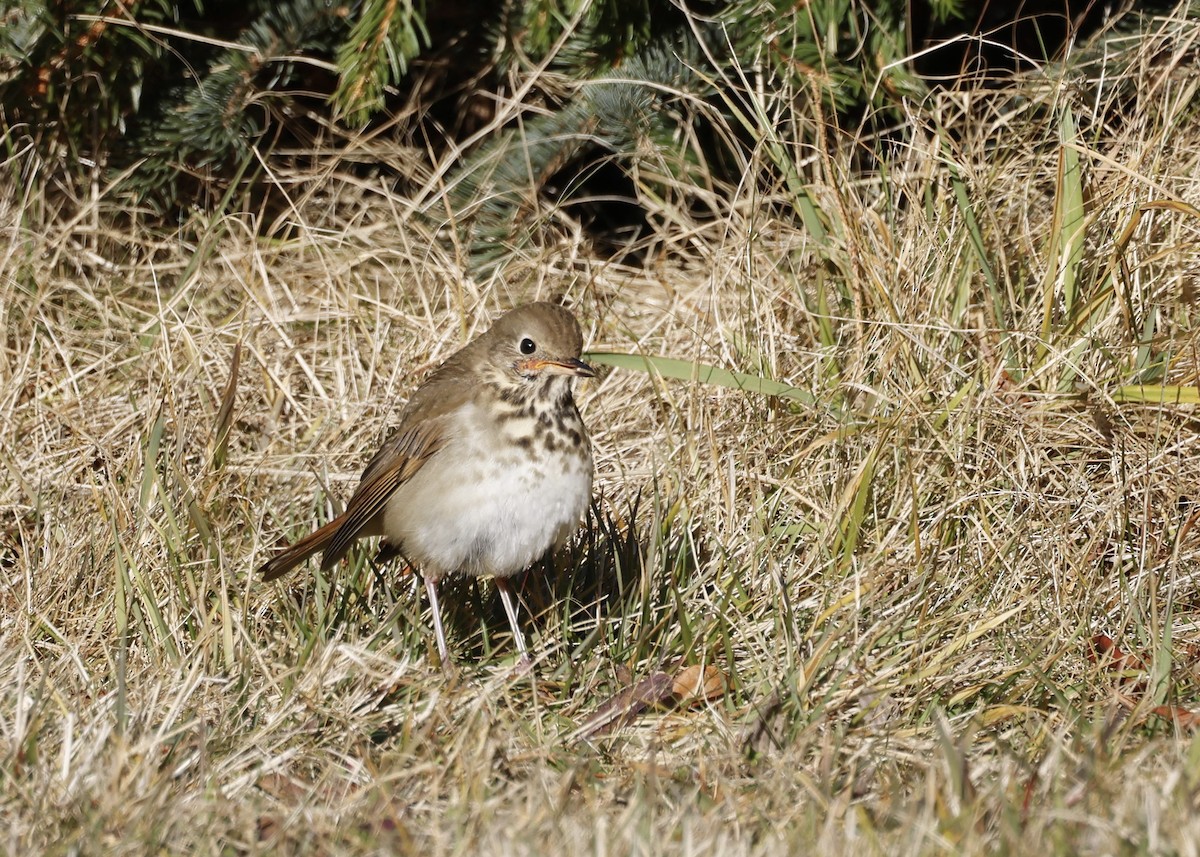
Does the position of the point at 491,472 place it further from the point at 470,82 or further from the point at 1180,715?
the point at 470,82

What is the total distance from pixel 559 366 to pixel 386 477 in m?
0.46

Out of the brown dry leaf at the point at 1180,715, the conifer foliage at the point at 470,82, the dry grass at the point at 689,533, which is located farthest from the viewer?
the conifer foliage at the point at 470,82

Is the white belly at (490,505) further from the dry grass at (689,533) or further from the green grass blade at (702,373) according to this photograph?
the green grass blade at (702,373)

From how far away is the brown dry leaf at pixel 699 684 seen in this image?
2922mm

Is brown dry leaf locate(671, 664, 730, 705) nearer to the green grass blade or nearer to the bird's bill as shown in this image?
the bird's bill

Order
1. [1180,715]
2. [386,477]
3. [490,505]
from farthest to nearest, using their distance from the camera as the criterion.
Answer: [386,477], [490,505], [1180,715]

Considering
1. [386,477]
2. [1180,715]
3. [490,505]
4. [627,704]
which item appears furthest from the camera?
[386,477]

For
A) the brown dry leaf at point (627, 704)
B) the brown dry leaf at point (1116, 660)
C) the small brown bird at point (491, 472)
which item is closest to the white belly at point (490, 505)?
the small brown bird at point (491, 472)

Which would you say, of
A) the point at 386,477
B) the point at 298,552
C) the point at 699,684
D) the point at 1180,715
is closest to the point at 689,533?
the point at 699,684

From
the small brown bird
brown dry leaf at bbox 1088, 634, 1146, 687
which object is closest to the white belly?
the small brown bird

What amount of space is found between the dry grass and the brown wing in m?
0.13

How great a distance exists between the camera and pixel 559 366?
3.14 m

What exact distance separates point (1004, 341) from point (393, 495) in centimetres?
144

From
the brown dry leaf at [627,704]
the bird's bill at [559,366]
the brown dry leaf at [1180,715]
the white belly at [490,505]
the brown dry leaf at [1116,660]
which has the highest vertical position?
the bird's bill at [559,366]
